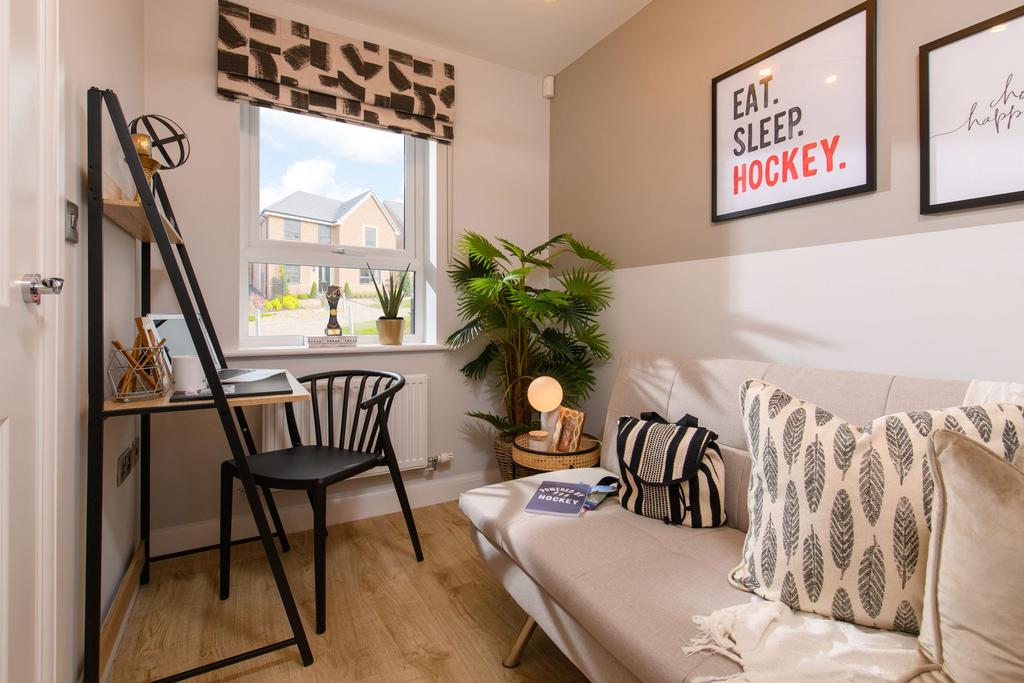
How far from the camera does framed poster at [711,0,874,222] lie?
1.54 m

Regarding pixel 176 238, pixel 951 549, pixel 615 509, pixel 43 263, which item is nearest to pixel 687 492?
pixel 615 509

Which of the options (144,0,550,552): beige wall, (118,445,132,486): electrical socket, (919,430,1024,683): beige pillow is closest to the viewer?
(919,430,1024,683): beige pillow

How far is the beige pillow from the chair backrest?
5.33 ft

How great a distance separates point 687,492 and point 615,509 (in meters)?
0.23

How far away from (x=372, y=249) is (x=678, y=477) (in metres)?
1.98

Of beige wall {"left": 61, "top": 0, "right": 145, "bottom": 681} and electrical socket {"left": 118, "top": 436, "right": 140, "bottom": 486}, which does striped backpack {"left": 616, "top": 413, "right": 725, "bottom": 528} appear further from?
electrical socket {"left": 118, "top": 436, "right": 140, "bottom": 486}

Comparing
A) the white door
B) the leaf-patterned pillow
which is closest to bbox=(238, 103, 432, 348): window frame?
the white door

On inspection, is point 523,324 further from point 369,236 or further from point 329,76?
point 329,76

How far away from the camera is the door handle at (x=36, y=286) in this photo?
920mm

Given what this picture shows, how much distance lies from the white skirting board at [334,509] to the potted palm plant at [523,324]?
401 mm

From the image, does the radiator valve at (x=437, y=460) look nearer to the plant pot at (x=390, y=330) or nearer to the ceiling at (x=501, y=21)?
the plant pot at (x=390, y=330)

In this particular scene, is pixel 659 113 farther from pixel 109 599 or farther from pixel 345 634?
pixel 109 599

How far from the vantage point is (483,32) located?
2549mm

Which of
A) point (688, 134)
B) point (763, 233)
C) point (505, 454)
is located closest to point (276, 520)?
point (505, 454)
